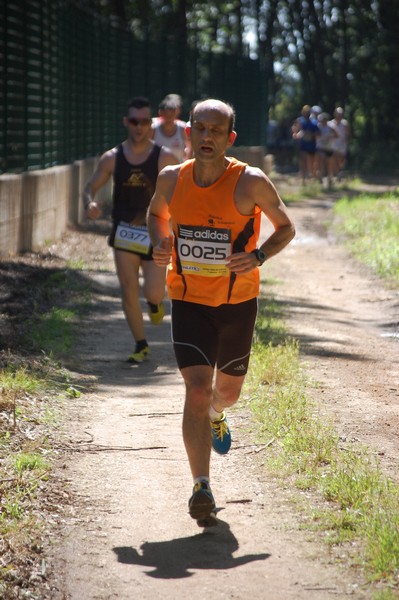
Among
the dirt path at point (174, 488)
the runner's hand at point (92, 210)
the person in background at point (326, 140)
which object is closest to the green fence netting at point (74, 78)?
the person in background at point (326, 140)

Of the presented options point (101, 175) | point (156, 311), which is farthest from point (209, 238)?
point (156, 311)

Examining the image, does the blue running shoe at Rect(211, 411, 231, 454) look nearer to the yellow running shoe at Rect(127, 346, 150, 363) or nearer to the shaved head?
the shaved head

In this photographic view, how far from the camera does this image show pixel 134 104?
9070 millimetres

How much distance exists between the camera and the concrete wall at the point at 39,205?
1370cm

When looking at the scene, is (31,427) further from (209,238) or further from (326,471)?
(209,238)

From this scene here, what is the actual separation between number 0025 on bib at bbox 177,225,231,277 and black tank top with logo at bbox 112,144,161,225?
3514 mm

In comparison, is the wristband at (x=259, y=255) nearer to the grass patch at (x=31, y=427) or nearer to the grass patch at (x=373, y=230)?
the grass patch at (x=31, y=427)

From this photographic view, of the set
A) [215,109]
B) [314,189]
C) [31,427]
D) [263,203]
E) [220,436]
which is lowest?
[31,427]

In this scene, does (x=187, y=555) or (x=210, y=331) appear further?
(x=210, y=331)

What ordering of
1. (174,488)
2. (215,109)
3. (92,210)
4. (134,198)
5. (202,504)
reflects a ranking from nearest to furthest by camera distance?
(202,504) → (215,109) → (174,488) → (92,210) → (134,198)

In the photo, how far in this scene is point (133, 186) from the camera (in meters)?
9.09

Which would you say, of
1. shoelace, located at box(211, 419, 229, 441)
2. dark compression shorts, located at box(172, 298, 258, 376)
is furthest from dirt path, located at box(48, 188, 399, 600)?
dark compression shorts, located at box(172, 298, 258, 376)

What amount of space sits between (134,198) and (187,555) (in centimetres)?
445

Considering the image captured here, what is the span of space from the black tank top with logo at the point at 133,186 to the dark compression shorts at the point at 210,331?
3.46 metres
